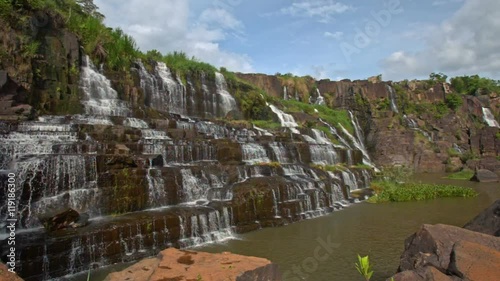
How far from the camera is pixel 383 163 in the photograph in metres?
33.0

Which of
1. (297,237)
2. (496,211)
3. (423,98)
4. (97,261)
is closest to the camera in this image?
(496,211)

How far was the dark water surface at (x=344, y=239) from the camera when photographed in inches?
296

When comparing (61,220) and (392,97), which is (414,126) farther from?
(61,220)

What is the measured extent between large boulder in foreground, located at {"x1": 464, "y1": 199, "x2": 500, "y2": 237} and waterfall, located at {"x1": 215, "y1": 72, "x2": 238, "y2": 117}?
20.6 m

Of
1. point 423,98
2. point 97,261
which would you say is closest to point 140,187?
point 97,261

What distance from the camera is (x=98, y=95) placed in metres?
19.0

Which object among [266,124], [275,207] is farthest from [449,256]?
[266,124]

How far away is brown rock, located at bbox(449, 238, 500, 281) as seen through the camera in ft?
15.4

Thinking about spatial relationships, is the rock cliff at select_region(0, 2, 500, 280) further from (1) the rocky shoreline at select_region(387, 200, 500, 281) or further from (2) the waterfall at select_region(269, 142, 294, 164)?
(1) the rocky shoreline at select_region(387, 200, 500, 281)

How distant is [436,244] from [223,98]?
22773 mm

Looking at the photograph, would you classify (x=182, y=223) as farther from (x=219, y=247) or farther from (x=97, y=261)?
(x=97, y=261)

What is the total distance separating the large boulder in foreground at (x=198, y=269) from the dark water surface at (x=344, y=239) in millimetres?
1926

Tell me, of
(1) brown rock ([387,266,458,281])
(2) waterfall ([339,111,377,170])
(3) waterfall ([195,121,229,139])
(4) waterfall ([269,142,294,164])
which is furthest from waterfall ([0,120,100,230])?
(2) waterfall ([339,111,377,170])

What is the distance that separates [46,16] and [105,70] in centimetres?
406
